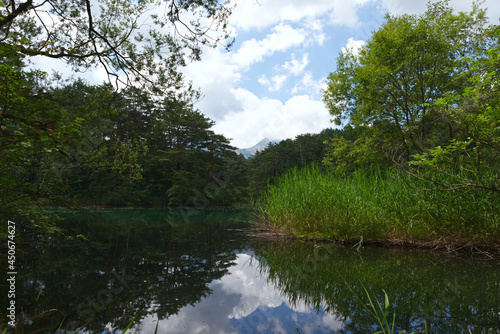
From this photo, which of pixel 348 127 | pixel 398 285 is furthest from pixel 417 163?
pixel 348 127

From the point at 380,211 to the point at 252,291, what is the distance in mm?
2954

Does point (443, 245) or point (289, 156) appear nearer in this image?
point (443, 245)

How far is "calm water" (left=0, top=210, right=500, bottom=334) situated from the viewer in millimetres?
1678

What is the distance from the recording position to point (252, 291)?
2441 millimetres

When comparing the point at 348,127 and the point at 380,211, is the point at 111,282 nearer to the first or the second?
the point at 380,211

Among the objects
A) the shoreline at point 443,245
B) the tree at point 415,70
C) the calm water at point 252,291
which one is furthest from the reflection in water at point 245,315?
the tree at point 415,70

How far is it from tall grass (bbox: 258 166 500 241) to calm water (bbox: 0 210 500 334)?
1.89ft

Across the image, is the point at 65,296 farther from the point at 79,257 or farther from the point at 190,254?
the point at 190,254

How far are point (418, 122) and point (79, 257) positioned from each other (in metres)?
12.4

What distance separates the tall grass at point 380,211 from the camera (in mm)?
3744

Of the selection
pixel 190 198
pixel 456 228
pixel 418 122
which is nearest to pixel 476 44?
pixel 418 122

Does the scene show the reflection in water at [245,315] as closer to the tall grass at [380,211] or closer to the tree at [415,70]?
the tall grass at [380,211]

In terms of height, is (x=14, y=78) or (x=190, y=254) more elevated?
(x=14, y=78)

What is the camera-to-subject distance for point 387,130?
41.3 ft
